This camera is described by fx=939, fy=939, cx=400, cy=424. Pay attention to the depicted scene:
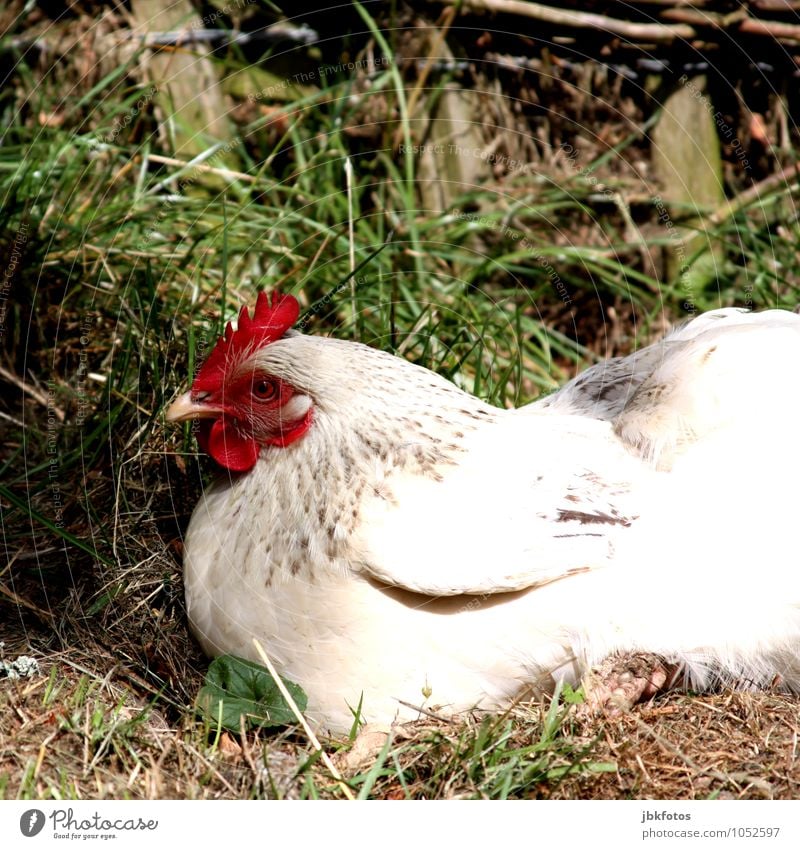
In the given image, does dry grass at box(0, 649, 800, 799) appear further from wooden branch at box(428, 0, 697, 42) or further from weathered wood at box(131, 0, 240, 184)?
wooden branch at box(428, 0, 697, 42)

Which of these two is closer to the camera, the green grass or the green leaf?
the green grass

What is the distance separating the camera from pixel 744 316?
3010 millimetres

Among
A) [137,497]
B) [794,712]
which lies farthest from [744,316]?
[137,497]

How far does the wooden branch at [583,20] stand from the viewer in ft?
14.5

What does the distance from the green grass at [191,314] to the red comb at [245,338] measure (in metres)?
0.62

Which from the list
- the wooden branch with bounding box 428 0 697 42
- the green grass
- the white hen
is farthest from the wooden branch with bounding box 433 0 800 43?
the white hen

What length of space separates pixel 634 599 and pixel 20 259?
2.81 meters

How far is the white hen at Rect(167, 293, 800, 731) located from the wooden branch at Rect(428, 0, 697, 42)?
7.62 ft

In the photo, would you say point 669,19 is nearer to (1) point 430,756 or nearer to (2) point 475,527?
(2) point 475,527

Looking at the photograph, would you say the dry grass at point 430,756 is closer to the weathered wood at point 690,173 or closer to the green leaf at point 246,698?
the green leaf at point 246,698

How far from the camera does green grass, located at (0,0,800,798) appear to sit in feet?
7.55

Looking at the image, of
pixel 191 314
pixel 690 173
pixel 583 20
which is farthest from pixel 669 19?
pixel 191 314

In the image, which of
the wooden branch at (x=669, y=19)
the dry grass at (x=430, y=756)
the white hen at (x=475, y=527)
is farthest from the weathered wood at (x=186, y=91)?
the dry grass at (x=430, y=756)

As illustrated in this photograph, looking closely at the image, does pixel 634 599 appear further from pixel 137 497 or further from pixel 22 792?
pixel 137 497
